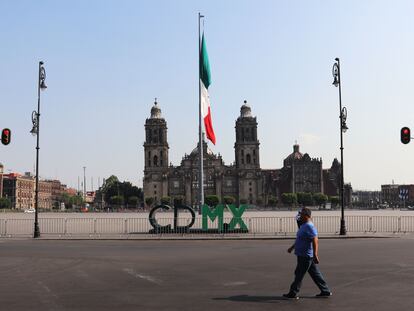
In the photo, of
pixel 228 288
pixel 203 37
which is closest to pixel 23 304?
pixel 228 288

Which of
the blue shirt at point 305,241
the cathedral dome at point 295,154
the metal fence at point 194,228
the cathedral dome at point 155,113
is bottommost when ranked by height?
the metal fence at point 194,228

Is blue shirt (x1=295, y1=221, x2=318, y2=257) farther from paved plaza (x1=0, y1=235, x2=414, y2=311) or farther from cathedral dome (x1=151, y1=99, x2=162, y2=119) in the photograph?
cathedral dome (x1=151, y1=99, x2=162, y2=119)

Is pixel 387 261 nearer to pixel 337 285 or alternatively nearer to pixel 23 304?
pixel 337 285

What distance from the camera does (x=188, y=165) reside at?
16375 centimetres

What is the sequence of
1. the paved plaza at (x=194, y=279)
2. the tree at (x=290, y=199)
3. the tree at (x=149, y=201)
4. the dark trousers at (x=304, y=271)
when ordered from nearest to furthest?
the paved plaza at (x=194, y=279)
the dark trousers at (x=304, y=271)
the tree at (x=290, y=199)
the tree at (x=149, y=201)

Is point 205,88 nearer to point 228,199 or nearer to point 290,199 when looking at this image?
point 228,199

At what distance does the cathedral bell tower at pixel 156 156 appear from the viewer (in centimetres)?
15512

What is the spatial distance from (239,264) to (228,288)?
4126mm

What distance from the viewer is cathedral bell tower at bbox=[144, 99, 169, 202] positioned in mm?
155125

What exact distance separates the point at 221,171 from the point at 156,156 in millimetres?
19896

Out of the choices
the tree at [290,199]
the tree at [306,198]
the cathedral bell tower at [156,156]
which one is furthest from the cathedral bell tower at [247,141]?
the cathedral bell tower at [156,156]

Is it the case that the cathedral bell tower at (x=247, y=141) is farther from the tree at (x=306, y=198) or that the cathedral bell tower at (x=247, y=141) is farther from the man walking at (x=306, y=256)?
the man walking at (x=306, y=256)

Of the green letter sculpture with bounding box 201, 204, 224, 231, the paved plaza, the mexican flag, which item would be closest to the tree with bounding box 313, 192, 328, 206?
the mexican flag

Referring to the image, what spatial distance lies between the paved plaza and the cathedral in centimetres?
13538
